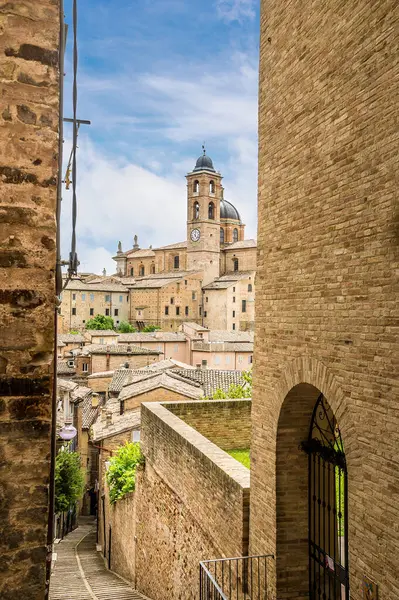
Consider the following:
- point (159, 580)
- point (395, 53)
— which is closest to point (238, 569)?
point (159, 580)

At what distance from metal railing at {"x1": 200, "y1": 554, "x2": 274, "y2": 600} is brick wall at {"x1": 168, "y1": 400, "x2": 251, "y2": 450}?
210 inches

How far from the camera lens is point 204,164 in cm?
8606

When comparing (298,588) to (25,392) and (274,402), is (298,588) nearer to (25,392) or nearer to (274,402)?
(274,402)

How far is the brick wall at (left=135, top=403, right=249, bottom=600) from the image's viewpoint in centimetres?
744

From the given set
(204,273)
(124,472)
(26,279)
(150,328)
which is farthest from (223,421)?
(204,273)

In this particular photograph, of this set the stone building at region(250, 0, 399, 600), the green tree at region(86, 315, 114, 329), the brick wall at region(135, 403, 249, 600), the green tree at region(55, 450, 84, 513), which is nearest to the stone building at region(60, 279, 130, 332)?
the green tree at region(86, 315, 114, 329)

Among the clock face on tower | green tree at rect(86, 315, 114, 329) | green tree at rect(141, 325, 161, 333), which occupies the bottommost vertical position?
green tree at rect(141, 325, 161, 333)

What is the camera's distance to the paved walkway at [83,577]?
12.5 metres

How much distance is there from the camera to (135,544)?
13.1 m

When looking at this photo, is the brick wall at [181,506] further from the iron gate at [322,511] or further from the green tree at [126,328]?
the green tree at [126,328]

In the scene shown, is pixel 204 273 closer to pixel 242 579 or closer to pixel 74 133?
pixel 242 579

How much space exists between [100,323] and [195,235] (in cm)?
1988

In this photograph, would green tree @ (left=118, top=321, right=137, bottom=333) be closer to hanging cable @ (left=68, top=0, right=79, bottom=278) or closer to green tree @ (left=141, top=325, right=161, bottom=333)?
green tree @ (left=141, top=325, right=161, bottom=333)

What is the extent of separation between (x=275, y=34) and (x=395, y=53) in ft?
8.47
